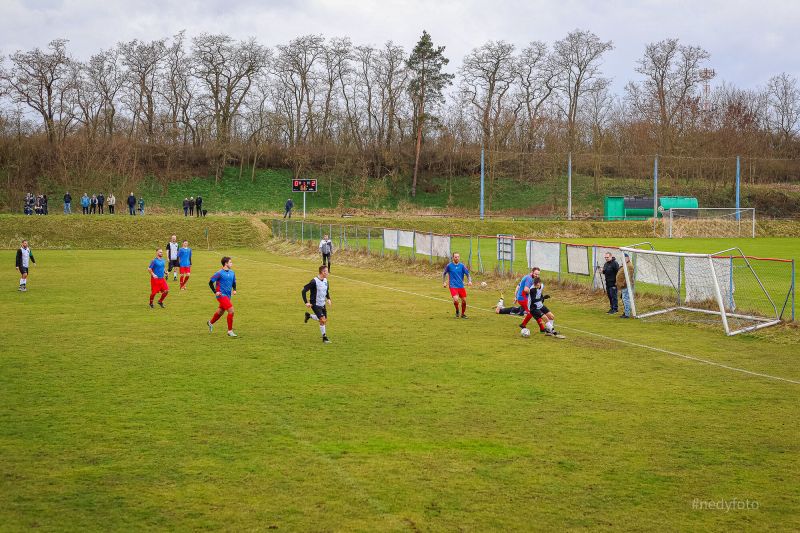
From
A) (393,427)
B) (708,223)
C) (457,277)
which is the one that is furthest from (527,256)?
(708,223)

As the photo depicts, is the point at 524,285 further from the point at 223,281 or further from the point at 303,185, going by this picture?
the point at 303,185

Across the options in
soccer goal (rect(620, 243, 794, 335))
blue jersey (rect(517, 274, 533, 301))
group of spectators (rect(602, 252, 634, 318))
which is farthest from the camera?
group of spectators (rect(602, 252, 634, 318))

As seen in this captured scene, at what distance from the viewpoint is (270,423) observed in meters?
11.8

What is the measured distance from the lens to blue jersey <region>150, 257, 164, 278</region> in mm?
24547

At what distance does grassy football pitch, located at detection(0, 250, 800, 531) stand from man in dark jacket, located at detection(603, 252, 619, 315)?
9.44ft

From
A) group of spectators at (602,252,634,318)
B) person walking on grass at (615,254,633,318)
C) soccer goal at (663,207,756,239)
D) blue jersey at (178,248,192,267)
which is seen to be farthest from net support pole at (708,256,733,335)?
soccer goal at (663,207,756,239)

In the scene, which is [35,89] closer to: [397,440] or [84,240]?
[84,240]

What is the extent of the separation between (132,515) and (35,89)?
253 ft

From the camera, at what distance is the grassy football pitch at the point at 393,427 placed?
8570 mm

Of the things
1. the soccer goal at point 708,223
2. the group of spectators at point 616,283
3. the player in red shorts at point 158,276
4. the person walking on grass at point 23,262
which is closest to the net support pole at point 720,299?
the group of spectators at point 616,283

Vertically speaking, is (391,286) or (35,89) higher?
(35,89)

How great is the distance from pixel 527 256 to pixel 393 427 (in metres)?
20.9

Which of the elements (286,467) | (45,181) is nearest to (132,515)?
(286,467)

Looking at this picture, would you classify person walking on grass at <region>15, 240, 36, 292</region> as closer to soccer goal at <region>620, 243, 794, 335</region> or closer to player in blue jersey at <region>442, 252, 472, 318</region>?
player in blue jersey at <region>442, 252, 472, 318</region>
